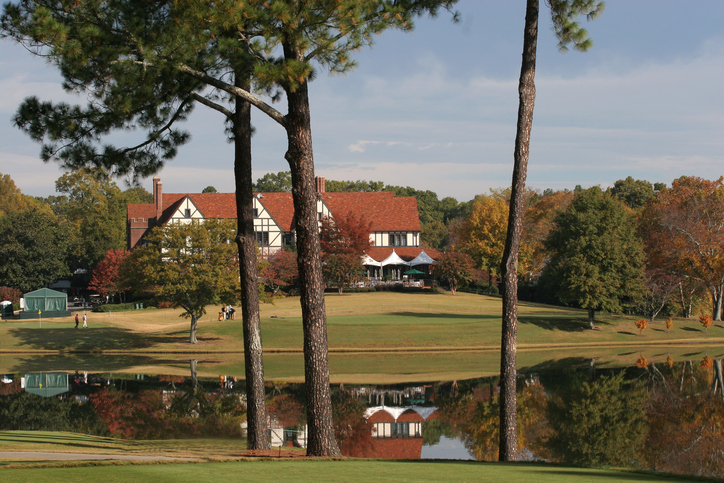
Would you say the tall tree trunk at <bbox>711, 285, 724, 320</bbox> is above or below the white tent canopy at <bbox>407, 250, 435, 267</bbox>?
below

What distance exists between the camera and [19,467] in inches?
335

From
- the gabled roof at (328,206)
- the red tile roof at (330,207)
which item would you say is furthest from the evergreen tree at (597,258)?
the gabled roof at (328,206)

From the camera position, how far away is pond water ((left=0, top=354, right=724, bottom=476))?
16016mm

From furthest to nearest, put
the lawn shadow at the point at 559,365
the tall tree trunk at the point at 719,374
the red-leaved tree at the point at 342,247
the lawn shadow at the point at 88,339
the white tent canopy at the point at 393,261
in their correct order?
the white tent canopy at the point at 393,261 < the red-leaved tree at the point at 342,247 < the lawn shadow at the point at 88,339 < the lawn shadow at the point at 559,365 < the tall tree trunk at the point at 719,374

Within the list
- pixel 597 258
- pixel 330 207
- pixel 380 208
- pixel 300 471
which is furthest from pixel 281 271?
pixel 300 471

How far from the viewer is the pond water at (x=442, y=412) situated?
52.5 feet

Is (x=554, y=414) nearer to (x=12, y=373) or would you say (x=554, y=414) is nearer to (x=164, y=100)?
(x=164, y=100)

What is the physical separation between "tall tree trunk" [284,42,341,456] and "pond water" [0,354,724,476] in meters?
4.40

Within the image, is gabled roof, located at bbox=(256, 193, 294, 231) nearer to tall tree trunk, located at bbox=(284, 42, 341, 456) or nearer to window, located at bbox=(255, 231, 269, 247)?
window, located at bbox=(255, 231, 269, 247)

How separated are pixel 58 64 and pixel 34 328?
31.4 meters

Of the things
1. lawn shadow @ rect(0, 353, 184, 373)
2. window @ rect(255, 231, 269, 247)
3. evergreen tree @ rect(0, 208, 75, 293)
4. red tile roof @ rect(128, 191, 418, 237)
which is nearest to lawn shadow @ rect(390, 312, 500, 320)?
lawn shadow @ rect(0, 353, 184, 373)

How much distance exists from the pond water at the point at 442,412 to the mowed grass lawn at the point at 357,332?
266 inches

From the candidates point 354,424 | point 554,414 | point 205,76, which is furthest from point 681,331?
point 205,76

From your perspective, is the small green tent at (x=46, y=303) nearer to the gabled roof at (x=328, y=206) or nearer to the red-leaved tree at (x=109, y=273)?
the red-leaved tree at (x=109, y=273)
